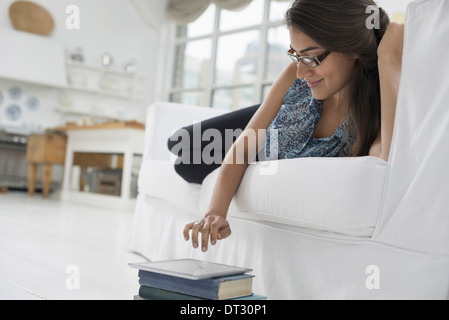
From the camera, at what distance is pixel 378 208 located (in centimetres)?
95

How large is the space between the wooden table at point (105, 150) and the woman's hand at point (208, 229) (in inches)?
146

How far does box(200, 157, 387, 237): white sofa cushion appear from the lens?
0.96m

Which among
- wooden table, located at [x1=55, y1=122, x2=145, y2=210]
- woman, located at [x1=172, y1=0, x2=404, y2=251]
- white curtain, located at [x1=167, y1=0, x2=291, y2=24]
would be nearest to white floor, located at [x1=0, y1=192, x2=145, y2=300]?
woman, located at [x1=172, y1=0, x2=404, y2=251]

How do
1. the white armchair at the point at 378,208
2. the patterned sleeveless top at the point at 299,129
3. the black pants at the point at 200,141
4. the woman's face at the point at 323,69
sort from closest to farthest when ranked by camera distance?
the white armchair at the point at 378,208 < the woman's face at the point at 323,69 < the patterned sleeveless top at the point at 299,129 < the black pants at the point at 200,141

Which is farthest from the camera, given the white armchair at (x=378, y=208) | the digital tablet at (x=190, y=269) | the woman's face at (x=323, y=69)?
the woman's face at (x=323, y=69)

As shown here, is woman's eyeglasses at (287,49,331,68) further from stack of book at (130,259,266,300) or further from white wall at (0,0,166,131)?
white wall at (0,0,166,131)

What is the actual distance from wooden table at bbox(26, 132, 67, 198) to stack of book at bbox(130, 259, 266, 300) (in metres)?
4.94

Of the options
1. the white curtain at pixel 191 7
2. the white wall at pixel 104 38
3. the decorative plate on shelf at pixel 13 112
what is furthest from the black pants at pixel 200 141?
the decorative plate on shelf at pixel 13 112

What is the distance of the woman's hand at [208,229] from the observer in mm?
997

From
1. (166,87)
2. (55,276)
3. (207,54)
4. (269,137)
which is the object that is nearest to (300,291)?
(269,137)

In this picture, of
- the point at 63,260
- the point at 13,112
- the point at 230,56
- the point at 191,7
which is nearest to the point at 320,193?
the point at 63,260

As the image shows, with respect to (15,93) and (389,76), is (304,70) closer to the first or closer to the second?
(389,76)

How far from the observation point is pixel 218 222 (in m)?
1.05

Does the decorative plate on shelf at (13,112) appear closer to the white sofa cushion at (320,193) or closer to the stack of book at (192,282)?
the white sofa cushion at (320,193)
